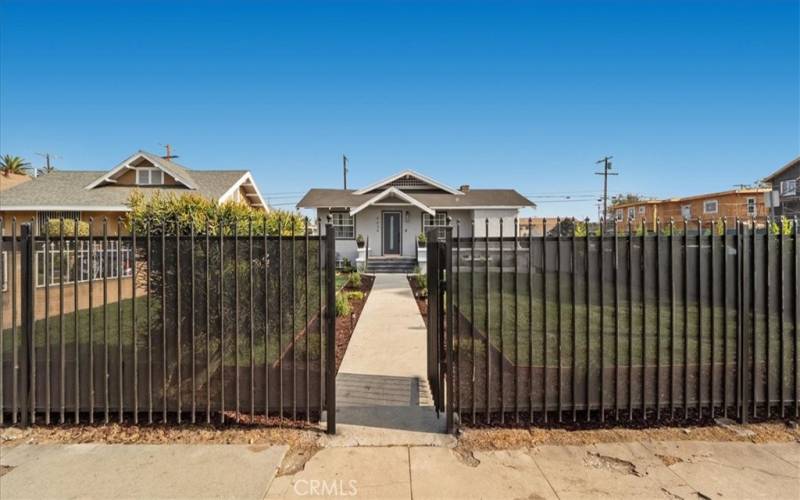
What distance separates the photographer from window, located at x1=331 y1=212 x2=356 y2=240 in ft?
69.3

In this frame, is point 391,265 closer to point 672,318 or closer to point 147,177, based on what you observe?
point 147,177

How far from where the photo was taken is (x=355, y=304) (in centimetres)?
1042

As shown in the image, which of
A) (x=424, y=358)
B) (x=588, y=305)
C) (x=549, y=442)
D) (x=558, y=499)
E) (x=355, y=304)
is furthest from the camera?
(x=355, y=304)

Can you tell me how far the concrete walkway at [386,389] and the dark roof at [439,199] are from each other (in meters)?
13.8

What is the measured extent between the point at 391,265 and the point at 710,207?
121 ft

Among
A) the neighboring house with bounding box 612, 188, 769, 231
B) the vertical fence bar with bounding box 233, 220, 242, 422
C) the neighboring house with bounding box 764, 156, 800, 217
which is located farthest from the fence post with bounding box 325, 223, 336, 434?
the neighboring house with bounding box 764, 156, 800, 217

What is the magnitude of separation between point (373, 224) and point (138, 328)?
56.4ft

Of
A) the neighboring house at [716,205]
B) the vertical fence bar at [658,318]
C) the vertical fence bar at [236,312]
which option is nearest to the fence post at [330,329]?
the vertical fence bar at [236,312]

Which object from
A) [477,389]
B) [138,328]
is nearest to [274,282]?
[138,328]

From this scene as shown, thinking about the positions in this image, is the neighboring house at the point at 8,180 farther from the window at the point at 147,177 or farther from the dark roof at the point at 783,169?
the dark roof at the point at 783,169

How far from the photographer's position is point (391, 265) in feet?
63.5

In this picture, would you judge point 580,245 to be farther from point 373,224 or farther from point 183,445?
point 373,224

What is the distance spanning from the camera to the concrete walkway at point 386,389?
3629 mm

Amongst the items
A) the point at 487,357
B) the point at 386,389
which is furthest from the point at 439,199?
the point at 487,357
